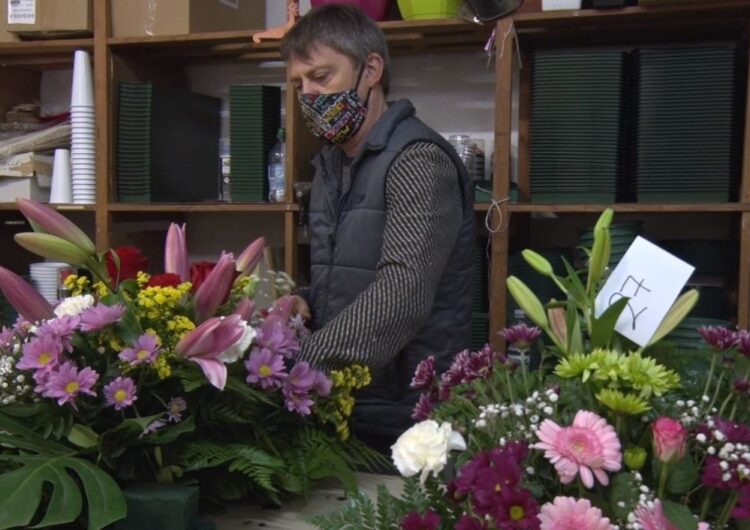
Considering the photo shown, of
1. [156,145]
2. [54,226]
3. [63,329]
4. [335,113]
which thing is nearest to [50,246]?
[54,226]

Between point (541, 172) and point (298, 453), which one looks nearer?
point (298, 453)

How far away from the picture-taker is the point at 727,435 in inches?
22.8

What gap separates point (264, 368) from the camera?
89 centimetres

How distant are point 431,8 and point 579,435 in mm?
1793

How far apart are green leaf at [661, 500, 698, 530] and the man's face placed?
3.65 feet

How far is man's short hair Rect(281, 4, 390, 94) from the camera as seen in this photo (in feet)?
4.83

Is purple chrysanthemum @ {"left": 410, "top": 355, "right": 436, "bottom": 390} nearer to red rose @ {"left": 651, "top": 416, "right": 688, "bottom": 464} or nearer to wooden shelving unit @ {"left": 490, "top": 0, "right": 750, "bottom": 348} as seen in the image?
red rose @ {"left": 651, "top": 416, "right": 688, "bottom": 464}

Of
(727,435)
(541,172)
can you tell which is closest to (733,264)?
(541,172)

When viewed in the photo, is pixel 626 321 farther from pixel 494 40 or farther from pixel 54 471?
pixel 494 40

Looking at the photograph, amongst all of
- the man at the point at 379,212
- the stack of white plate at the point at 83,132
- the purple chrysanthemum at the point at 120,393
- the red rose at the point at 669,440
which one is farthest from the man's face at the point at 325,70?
the stack of white plate at the point at 83,132

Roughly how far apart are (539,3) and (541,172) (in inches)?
17.7

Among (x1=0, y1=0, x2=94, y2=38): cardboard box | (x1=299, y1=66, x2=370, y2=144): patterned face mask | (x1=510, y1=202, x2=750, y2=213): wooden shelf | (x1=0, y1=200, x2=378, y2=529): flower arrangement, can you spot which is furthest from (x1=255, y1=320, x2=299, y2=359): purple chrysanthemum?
(x1=0, y1=0, x2=94, y2=38): cardboard box

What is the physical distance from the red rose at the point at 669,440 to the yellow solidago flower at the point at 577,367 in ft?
0.24

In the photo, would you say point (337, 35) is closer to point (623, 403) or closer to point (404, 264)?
point (404, 264)
